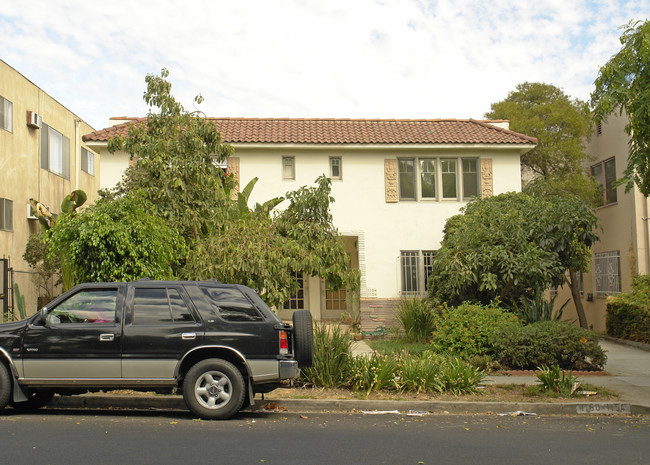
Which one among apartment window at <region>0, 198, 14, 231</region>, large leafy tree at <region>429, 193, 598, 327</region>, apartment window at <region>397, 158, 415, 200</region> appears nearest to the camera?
large leafy tree at <region>429, 193, 598, 327</region>

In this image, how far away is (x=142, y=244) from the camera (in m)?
11.8

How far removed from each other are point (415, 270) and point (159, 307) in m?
12.1

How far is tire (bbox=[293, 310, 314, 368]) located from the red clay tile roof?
11312 mm

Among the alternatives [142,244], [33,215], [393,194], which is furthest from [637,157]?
[33,215]

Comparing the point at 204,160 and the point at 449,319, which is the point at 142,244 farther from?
the point at 449,319

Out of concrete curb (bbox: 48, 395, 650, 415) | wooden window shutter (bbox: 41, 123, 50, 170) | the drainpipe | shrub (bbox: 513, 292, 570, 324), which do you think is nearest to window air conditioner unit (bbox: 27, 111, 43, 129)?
wooden window shutter (bbox: 41, 123, 50, 170)

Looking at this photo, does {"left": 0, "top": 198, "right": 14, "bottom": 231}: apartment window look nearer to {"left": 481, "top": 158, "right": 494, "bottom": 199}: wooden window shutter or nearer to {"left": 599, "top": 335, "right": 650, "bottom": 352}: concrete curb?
{"left": 481, "top": 158, "right": 494, "bottom": 199}: wooden window shutter

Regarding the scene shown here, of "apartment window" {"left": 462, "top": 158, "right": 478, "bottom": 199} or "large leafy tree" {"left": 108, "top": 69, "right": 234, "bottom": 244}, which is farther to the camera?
"apartment window" {"left": 462, "top": 158, "right": 478, "bottom": 199}

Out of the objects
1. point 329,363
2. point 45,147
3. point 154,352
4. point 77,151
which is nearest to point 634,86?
point 329,363

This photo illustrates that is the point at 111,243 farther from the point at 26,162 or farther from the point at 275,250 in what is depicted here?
the point at 26,162

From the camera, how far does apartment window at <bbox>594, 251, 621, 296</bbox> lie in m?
20.1

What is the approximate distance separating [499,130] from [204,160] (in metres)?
10.4

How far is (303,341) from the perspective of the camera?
8930mm

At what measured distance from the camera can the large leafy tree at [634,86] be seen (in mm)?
10297
